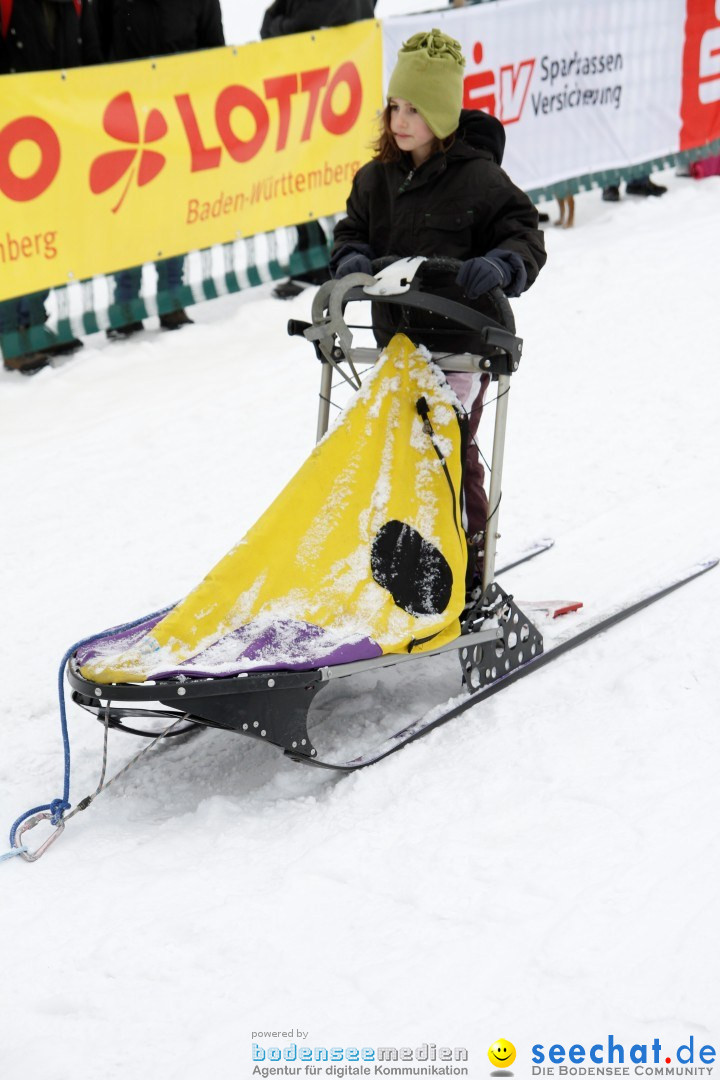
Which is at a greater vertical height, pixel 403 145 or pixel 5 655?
pixel 403 145

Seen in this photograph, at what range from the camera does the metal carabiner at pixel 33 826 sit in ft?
9.62

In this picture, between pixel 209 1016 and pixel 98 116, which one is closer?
pixel 209 1016

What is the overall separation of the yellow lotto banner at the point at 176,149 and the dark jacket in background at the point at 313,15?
77mm

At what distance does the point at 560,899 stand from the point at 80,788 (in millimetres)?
1427

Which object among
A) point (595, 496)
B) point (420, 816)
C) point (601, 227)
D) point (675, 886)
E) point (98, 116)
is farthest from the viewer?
point (601, 227)

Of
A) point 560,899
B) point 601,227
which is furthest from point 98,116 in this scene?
point 560,899

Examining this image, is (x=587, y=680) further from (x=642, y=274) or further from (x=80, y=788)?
(x=642, y=274)

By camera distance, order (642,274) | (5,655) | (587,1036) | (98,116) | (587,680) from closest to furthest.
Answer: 1. (587,1036)
2. (587,680)
3. (5,655)
4. (98,116)
5. (642,274)

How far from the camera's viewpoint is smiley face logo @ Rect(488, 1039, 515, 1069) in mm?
2229

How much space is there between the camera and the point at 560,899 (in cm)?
263

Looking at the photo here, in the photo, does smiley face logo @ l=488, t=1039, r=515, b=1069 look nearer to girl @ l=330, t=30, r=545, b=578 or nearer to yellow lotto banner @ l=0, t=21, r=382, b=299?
girl @ l=330, t=30, r=545, b=578

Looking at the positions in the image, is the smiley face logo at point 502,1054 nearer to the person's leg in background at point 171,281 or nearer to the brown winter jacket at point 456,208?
the brown winter jacket at point 456,208

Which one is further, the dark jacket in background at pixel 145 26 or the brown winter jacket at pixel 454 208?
the dark jacket in background at pixel 145 26

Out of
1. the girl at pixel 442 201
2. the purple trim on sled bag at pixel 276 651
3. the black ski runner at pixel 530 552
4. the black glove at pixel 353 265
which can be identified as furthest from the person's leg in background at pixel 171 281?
the purple trim on sled bag at pixel 276 651
